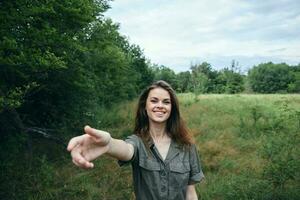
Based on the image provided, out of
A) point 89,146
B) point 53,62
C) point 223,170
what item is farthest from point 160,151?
point 223,170

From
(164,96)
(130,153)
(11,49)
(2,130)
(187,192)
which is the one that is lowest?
(2,130)

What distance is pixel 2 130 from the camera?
1018 centimetres

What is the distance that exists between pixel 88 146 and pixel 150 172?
0.68 meters

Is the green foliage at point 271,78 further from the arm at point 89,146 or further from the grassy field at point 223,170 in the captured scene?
the arm at point 89,146

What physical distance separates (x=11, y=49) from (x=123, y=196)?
150 inches

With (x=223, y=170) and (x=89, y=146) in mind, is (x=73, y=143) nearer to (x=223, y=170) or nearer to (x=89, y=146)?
(x=89, y=146)

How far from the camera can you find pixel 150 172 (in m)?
2.34

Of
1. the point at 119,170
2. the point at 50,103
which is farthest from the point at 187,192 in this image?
the point at 50,103

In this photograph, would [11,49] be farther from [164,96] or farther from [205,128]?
[205,128]

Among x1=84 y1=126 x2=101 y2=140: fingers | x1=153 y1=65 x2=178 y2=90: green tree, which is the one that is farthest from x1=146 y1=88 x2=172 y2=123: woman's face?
x1=153 y1=65 x2=178 y2=90: green tree

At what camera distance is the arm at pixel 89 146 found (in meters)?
1.65

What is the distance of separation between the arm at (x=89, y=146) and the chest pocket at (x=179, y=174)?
0.50 metres

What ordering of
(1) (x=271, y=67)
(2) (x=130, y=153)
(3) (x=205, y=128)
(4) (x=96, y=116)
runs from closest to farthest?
(2) (x=130, y=153), (4) (x=96, y=116), (3) (x=205, y=128), (1) (x=271, y=67)

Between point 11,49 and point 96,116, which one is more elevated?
point 11,49
